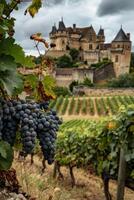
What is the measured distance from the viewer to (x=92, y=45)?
88500 millimetres

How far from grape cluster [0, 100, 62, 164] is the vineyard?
39.8m

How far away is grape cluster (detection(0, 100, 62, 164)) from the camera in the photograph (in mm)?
1876

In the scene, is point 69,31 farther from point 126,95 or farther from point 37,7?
point 37,7

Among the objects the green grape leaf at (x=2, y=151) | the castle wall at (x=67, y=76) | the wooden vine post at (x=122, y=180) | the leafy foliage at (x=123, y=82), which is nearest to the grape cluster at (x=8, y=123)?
the green grape leaf at (x=2, y=151)

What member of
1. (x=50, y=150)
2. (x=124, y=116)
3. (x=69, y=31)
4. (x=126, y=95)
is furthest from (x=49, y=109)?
(x=69, y=31)

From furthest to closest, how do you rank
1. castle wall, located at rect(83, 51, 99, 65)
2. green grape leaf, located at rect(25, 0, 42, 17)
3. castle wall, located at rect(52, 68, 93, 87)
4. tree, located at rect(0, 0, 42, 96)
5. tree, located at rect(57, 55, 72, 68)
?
castle wall, located at rect(83, 51, 99, 65) → tree, located at rect(57, 55, 72, 68) → castle wall, located at rect(52, 68, 93, 87) → green grape leaf, located at rect(25, 0, 42, 17) → tree, located at rect(0, 0, 42, 96)

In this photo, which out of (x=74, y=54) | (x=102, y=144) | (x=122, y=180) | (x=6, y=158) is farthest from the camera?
(x=74, y=54)

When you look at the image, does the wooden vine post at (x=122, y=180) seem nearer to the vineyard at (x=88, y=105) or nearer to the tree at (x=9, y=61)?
→ the tree at (x=9, y=61)

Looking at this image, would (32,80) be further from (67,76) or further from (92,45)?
(92,45)

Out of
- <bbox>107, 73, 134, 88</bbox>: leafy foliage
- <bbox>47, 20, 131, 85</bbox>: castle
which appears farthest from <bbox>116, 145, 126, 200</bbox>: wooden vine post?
<bbox>47, 20, 131, 85</bbox>: castle

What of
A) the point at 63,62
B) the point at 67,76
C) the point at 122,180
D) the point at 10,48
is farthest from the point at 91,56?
the point at 10,48

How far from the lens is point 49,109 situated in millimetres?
2211

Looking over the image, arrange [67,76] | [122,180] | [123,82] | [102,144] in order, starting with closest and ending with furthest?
[122,180]
[102,144]
[123,82]
[67,76]

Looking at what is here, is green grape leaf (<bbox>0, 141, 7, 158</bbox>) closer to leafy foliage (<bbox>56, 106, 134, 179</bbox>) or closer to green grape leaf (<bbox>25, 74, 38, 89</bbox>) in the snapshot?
green grape leaf (<bbox>25, 74, 38, 89</bbox>)
